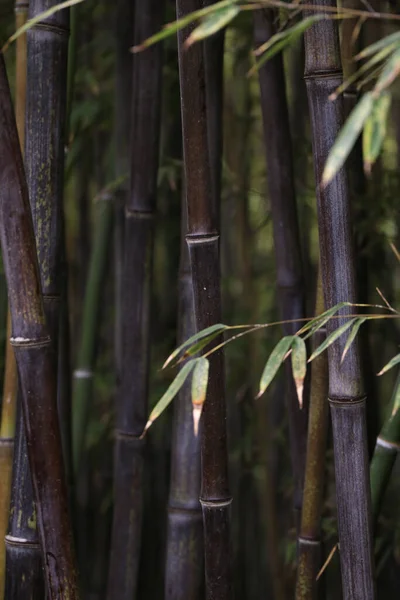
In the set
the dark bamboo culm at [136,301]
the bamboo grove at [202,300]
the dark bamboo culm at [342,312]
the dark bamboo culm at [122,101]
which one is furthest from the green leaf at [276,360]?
the dark bamboo culm at [122,101]

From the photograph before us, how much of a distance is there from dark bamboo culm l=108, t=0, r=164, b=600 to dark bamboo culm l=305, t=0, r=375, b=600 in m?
0.58

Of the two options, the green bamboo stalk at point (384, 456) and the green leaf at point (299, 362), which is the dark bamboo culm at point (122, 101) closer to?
the green bamboo stalk at point (384, 456)

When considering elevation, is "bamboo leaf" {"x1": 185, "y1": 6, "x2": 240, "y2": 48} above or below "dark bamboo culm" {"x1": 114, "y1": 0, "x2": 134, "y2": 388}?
below

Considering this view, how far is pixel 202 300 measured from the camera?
112cm

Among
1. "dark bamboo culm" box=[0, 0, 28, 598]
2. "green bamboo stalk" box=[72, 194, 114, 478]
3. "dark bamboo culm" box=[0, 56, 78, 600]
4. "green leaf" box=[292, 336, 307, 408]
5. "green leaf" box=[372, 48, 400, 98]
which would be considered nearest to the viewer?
"green leaf" box=[372, 48, 400, 98]

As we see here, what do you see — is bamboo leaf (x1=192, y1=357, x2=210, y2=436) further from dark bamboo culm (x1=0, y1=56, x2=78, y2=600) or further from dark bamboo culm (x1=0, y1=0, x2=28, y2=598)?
dark bamboo culm (x1=0, y1=0, x2=28, y2=598)

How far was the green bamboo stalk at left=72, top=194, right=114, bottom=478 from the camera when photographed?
2.12m

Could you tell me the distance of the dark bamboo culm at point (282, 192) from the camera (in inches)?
58.7

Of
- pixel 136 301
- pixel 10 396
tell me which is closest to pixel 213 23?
pixel 10 396

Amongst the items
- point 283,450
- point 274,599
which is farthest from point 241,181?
point 274,599

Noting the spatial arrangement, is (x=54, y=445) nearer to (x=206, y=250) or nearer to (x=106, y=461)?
(x=206, y=250)

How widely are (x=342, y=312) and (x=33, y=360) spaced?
42cm

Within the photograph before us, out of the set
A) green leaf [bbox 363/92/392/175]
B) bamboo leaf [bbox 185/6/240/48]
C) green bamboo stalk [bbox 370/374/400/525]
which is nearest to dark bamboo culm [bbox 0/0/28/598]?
green bamboo stalk [bbox 370/374/400/525]

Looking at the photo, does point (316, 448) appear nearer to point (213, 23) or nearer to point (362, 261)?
point (362, 261)
